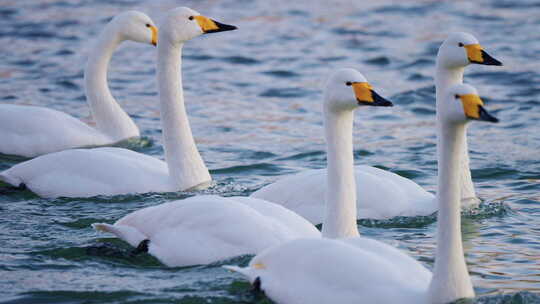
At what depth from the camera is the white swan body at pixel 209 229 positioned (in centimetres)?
684

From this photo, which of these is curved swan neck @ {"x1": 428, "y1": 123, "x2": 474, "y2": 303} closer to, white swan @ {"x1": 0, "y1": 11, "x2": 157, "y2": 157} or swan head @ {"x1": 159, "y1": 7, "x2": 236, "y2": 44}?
swan head @ {"x1": 159, "y1": 7, "x2": 236, "y2": 44}

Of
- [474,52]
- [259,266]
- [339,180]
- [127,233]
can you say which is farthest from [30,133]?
[259,266]

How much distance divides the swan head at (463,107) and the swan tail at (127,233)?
2450mm

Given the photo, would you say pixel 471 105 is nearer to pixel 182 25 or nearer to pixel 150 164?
pixel 182 25

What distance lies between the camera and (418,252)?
767cm

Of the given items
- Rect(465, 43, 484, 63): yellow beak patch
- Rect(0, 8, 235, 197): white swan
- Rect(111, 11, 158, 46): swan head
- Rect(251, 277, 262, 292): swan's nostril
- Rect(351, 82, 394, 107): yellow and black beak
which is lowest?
Rect(251, 277, 262, 292): swan's nostril

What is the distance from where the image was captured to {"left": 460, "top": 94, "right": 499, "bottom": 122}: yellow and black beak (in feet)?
18.2

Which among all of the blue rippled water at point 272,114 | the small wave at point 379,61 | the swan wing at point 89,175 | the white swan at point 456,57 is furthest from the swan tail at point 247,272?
the small wave at point 379,61

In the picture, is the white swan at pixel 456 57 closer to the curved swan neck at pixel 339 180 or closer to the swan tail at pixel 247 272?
the curved swan neck at pixel 339 180

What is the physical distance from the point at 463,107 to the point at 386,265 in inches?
37.5

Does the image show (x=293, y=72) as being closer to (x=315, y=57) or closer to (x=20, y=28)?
(x=315, y=57)

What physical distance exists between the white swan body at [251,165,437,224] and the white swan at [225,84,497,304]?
6.58ft

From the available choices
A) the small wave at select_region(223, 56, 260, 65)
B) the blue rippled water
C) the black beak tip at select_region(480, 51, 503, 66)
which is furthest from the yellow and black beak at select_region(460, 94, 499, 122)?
the small wave at select_region(223, 56, 260, 65)

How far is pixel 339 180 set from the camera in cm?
691
